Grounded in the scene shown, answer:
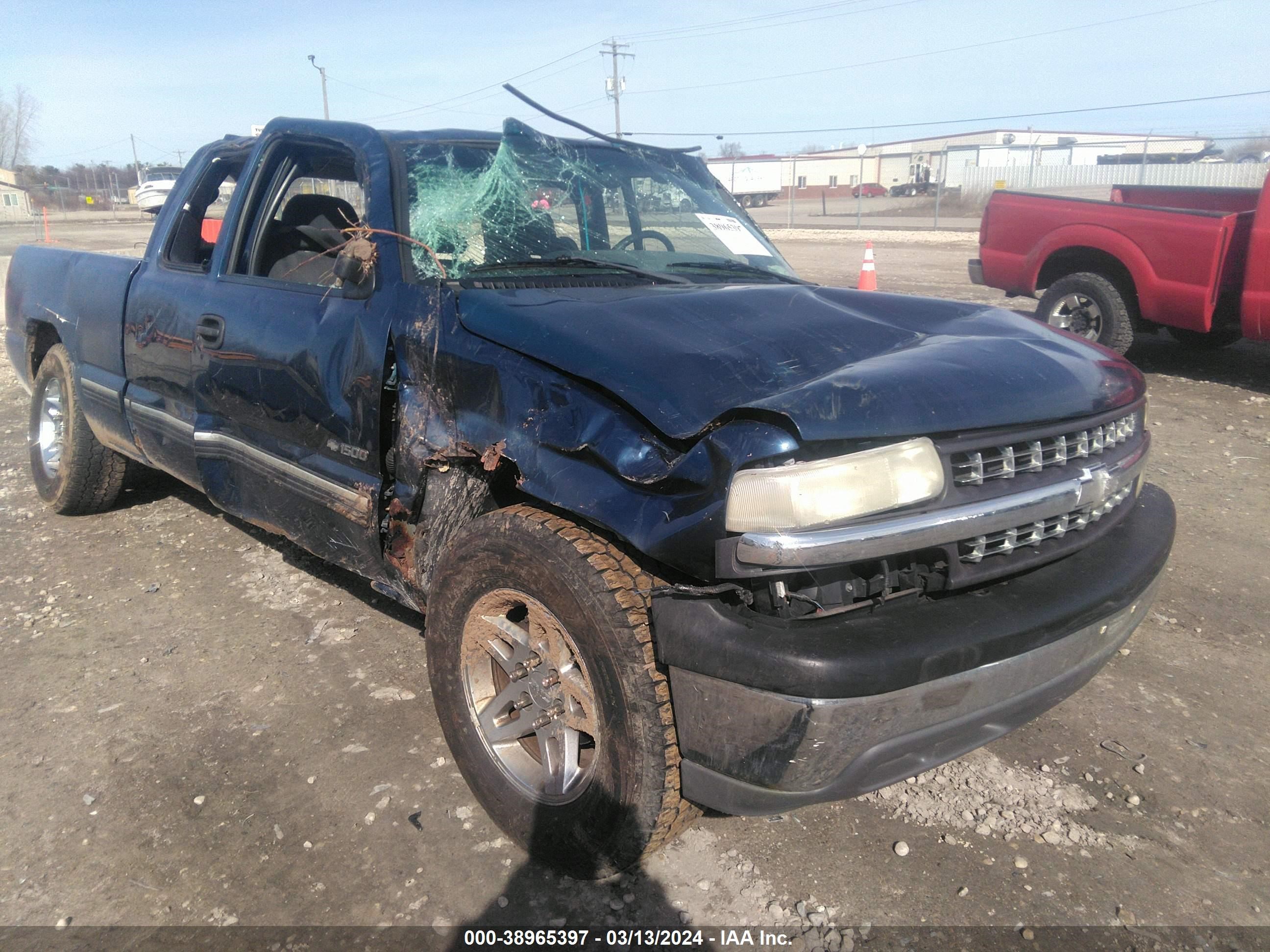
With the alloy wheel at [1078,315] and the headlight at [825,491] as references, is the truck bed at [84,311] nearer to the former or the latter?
the headlight at [825,491]

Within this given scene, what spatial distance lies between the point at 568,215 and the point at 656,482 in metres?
1.55

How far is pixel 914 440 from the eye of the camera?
1.99 meters

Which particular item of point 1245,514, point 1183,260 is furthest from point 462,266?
point 1183,260

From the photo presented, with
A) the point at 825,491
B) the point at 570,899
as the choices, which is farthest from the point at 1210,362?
the point at 570,899

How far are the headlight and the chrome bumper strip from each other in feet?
0.11

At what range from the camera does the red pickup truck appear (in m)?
6.95

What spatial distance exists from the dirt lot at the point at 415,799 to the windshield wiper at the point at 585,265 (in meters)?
1.52

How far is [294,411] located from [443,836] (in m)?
1.47

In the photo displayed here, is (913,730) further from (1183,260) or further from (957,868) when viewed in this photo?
(1183,260)

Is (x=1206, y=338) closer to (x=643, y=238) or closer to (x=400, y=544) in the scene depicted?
(x=643, y=238)

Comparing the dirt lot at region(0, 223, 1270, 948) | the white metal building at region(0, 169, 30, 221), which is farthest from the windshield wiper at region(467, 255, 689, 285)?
the white metal building at region(0, 169, 30, 221)

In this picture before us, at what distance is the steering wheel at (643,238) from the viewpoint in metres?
3.29

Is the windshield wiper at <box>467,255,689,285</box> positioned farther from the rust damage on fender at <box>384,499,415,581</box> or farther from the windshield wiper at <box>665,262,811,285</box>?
the rust damage on fender at <box>384,499,415,581</box>

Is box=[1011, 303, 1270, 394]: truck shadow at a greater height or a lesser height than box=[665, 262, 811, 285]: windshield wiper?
lesser
